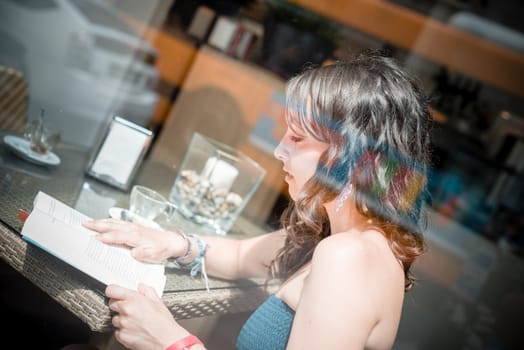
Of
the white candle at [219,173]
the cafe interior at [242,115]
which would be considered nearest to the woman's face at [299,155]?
the cafe interior at [242,115]

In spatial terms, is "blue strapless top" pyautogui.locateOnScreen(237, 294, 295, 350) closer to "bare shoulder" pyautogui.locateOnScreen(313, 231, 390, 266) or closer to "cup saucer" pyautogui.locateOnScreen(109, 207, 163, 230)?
"bare shoulder" pyautogui.locateOnScreen(313, 231, 390, 266)

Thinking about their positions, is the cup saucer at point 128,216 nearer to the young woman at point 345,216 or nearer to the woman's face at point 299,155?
the young woman at point 345,216

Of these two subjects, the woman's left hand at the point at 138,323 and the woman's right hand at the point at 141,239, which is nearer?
the woman's left hand at the point at 138,323

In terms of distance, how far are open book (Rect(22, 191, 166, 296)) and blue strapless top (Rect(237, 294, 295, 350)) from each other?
230 millimetres

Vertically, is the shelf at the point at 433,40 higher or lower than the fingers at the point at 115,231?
higher

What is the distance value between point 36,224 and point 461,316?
2.04 meters

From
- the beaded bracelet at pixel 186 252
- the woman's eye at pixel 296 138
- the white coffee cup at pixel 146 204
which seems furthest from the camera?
the white coffee cup at pixel 146 204

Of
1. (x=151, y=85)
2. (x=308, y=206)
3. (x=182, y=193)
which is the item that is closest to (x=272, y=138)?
(x=182, y=193)

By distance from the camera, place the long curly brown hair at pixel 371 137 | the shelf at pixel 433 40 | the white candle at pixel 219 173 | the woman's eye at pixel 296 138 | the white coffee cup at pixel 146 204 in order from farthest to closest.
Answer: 1. the shelf at pixel 433 40
2. the white candle at pixel 219 173
3. the white coffee cup at pixel 146 204
4. the woman's eye at pixel 296 138
5. the long curly brown hair at pixel 371 137

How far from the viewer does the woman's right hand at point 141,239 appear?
4.03ft

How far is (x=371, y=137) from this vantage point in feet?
3.48

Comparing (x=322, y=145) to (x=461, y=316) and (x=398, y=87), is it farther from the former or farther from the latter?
(x=461, y=316)

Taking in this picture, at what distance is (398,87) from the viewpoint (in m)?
1.08

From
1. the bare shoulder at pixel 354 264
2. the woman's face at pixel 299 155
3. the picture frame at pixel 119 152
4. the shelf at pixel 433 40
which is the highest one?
the shelf at pixel 433 40
